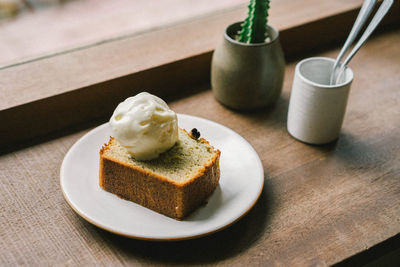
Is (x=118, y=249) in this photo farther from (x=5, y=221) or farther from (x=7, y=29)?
(x=7, y=29)

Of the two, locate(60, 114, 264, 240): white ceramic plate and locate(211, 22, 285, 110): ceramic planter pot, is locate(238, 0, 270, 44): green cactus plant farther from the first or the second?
locate(60, 114, 264, 240): white ceramic plate

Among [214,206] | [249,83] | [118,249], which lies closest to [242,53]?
[249,83]

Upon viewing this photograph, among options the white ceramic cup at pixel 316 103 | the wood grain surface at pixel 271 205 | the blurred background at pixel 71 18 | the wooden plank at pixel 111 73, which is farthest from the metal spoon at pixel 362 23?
the blurred background at pixel 71 18

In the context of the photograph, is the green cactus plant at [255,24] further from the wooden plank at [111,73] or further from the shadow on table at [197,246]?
the shadow on table at [197,246]

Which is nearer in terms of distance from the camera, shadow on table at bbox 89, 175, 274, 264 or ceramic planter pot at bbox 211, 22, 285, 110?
shadow on table at bbox 89, 175, 274, 264

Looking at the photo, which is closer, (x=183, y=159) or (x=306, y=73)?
(x=183, y=159)

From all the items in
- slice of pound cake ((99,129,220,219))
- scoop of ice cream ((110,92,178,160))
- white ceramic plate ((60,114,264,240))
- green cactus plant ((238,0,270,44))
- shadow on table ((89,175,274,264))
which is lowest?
shadow on table ((89,175,274,264))

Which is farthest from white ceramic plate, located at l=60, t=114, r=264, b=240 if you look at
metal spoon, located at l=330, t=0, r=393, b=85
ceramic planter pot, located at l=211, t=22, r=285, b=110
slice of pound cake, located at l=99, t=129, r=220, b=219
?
metal spoon, located at l=330, t=0, r=393, b=85
